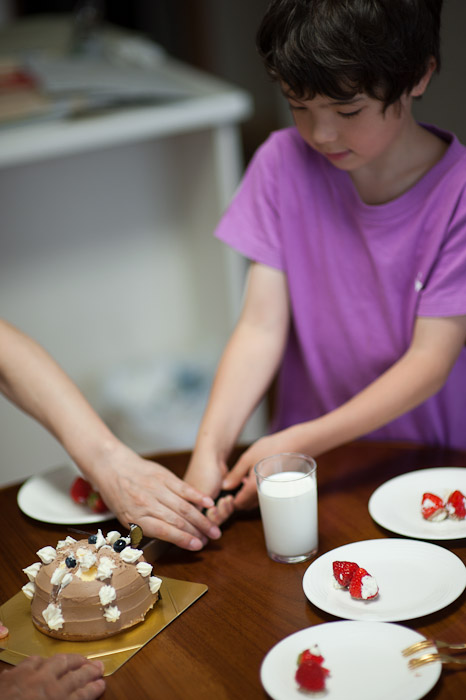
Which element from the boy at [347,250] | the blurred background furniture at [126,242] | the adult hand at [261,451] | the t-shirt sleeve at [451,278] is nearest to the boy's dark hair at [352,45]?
the boy at [347,250]

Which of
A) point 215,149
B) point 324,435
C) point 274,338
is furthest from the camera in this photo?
point 215,149

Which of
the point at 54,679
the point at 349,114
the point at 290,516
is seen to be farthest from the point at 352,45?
the point at 54,679

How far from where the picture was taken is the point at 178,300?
279cm

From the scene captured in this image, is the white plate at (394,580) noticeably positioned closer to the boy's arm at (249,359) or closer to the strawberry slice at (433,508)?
the strawberry slice at (433,508)

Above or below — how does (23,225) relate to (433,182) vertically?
below

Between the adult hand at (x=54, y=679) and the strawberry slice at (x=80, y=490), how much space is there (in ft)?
1.32

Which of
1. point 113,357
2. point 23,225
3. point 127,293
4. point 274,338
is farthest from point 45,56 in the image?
point 274,338

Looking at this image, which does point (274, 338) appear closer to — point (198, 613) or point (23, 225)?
point (198, 613)

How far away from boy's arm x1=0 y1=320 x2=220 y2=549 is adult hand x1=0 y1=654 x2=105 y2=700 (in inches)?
10.1

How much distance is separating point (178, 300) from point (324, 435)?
1639 millimetres

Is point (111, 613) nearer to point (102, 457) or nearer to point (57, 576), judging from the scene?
point (57, 576)

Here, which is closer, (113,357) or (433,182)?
(433,182)

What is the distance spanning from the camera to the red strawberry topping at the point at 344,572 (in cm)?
94

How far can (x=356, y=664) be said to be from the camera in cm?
82
